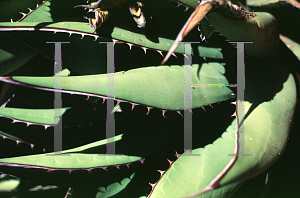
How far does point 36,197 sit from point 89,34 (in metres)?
0.59

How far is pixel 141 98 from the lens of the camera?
1.80ft

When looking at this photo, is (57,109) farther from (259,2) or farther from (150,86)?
(259,2)

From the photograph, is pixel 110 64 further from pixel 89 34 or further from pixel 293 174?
pixel 293 174

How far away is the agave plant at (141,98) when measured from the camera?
57cm

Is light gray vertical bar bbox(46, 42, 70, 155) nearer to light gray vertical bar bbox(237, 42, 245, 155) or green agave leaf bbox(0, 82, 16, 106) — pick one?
green agave leaf bbox(0, 82, 16, 106)

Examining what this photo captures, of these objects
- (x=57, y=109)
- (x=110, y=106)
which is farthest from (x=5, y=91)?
(x=110, y=106)

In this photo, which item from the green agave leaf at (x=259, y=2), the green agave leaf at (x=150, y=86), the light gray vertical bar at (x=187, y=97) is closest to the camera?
the green agave leaf at (x=150, y=86)

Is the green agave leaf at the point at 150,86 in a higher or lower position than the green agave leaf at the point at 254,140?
higher

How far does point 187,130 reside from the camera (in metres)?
0.69

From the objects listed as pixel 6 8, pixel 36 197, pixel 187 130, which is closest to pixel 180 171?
pixel 187 130

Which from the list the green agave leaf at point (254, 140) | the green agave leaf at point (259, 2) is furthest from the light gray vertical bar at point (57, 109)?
the green agave leaf at point (259, 2)

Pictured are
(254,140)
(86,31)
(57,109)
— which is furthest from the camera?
(57,109)

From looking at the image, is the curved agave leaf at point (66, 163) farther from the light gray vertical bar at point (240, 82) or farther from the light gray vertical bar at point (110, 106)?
the light gray vertical bar at point (240, 82)

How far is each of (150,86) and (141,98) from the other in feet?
0.14
